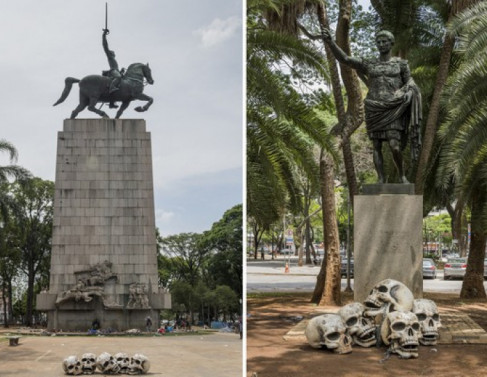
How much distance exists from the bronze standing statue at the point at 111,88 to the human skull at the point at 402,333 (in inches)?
725

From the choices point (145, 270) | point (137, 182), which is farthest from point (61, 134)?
point (145, 270)

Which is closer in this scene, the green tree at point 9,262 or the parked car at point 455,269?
the parked car at point 455,269

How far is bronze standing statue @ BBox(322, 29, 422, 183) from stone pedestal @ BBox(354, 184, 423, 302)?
64cm

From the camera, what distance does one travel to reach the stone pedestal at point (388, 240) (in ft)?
32.4

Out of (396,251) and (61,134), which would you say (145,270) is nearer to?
(61,134)

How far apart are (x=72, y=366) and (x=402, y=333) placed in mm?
5390

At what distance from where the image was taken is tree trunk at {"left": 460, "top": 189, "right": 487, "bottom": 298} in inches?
738

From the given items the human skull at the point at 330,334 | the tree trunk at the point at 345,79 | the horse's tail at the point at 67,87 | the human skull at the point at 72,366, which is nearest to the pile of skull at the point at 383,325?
the human skull at the point at 330,334

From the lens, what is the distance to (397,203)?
997cm

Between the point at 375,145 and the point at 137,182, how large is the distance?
14.2 metres

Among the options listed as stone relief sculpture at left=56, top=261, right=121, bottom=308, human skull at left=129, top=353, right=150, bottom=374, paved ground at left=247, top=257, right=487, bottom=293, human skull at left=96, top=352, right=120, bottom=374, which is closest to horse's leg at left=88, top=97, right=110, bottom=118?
stone relief sculpture at left=56, top=261, right=121, bottom=308

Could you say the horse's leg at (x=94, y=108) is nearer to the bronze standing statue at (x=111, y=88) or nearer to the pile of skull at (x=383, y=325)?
the bronze standing statue at (x=111, y=88)

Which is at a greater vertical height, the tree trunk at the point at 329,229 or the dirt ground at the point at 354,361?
the tree trunk at the point at 329,229

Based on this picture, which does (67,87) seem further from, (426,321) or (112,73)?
(426,321)
